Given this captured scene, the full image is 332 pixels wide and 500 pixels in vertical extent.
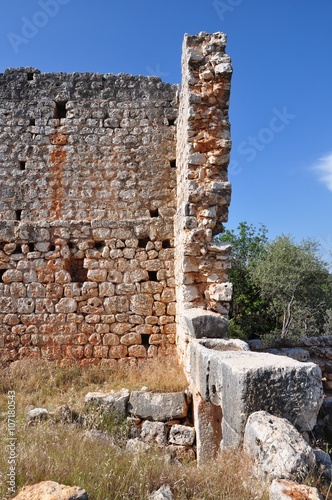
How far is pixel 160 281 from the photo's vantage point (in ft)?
24.8

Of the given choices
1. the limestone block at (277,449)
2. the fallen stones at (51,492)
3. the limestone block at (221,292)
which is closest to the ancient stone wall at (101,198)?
the limestone block at (221,292)

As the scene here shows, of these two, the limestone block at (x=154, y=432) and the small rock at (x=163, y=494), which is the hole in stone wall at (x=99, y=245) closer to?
the limestone block at (x=154, y=432)

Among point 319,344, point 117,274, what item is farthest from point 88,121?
point 319,344

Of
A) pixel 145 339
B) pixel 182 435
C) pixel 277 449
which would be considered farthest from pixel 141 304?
pixel 277 449

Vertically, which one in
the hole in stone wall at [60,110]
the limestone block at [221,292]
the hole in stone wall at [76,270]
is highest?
the hole in stone wall at [60,110]

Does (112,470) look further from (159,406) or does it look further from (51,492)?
(159,406)

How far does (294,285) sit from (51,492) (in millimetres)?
11516

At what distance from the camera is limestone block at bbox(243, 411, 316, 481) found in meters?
2.49

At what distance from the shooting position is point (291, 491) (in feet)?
7.46

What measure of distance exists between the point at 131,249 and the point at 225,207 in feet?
6.71

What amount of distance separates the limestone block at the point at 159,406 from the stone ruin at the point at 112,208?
862 mm

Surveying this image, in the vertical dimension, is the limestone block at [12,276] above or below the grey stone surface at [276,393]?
above

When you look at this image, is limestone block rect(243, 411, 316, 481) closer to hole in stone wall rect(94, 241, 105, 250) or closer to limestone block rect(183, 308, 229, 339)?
limestone block rect(183, 308, 229, 339)

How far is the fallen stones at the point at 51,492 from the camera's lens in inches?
94.2
